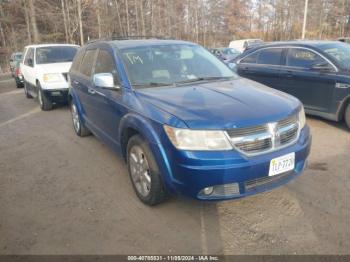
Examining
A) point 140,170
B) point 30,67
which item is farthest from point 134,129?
point 30,67

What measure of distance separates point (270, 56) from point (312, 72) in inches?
48.8

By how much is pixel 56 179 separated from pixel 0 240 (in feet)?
4.62

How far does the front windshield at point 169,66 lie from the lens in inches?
155

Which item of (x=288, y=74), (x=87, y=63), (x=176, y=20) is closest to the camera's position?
(x=87, y=63)

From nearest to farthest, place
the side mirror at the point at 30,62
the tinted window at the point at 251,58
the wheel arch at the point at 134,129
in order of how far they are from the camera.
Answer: the wheel arch at the point at 134,129 < the tinted window at the point at 251,58 < the side mirror at the point at 30,62

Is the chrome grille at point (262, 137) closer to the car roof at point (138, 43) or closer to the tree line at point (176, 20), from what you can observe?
the car roof at point (138, 43)

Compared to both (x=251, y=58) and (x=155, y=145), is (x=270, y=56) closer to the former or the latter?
(x=251, y=58)

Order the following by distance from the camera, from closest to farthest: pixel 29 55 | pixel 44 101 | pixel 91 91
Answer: pixel 91 91
pixel 44 101
pixel 29 55

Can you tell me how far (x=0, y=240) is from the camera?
3180 mm

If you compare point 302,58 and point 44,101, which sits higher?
point 302,58

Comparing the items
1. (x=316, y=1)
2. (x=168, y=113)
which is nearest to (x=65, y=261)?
(x=168, y=113)

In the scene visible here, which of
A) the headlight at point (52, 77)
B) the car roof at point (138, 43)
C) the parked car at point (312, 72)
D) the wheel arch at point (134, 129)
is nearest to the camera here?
the wheel arch at point (134, 129)

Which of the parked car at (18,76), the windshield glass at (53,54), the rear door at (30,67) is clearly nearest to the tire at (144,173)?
the windshield glass at (53,54)

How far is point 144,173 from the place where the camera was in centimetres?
355
